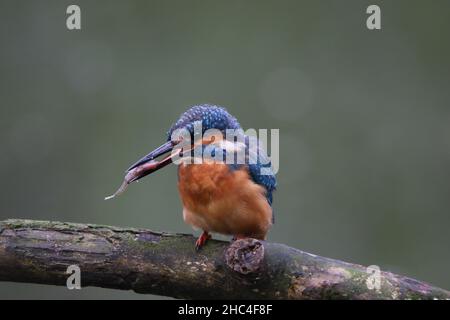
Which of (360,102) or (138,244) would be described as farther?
(360,102)

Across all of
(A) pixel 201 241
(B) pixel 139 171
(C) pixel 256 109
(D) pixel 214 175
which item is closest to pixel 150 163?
(B) pixel 139 171

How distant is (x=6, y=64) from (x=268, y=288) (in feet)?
10.6

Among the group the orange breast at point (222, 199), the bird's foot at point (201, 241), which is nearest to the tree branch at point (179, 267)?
the bird's foot at point (201, 241)

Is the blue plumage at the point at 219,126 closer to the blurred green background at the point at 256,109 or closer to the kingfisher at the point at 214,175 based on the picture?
the kingfisher at the point at 214,175

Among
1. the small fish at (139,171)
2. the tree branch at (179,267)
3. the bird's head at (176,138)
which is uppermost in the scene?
the bird's head at (176,138)

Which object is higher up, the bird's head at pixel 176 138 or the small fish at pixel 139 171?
the bird's head at pixel 176 138

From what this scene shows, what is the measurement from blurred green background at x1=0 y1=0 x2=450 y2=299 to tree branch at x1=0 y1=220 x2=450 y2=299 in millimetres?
2112

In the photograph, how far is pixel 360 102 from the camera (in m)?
4.41

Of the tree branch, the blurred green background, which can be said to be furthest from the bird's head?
the blurred green background

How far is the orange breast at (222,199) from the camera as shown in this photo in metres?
2.06

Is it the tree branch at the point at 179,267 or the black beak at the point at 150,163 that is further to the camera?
the black beak at the point at 150,163

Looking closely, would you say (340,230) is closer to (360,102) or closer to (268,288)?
(360,102)
